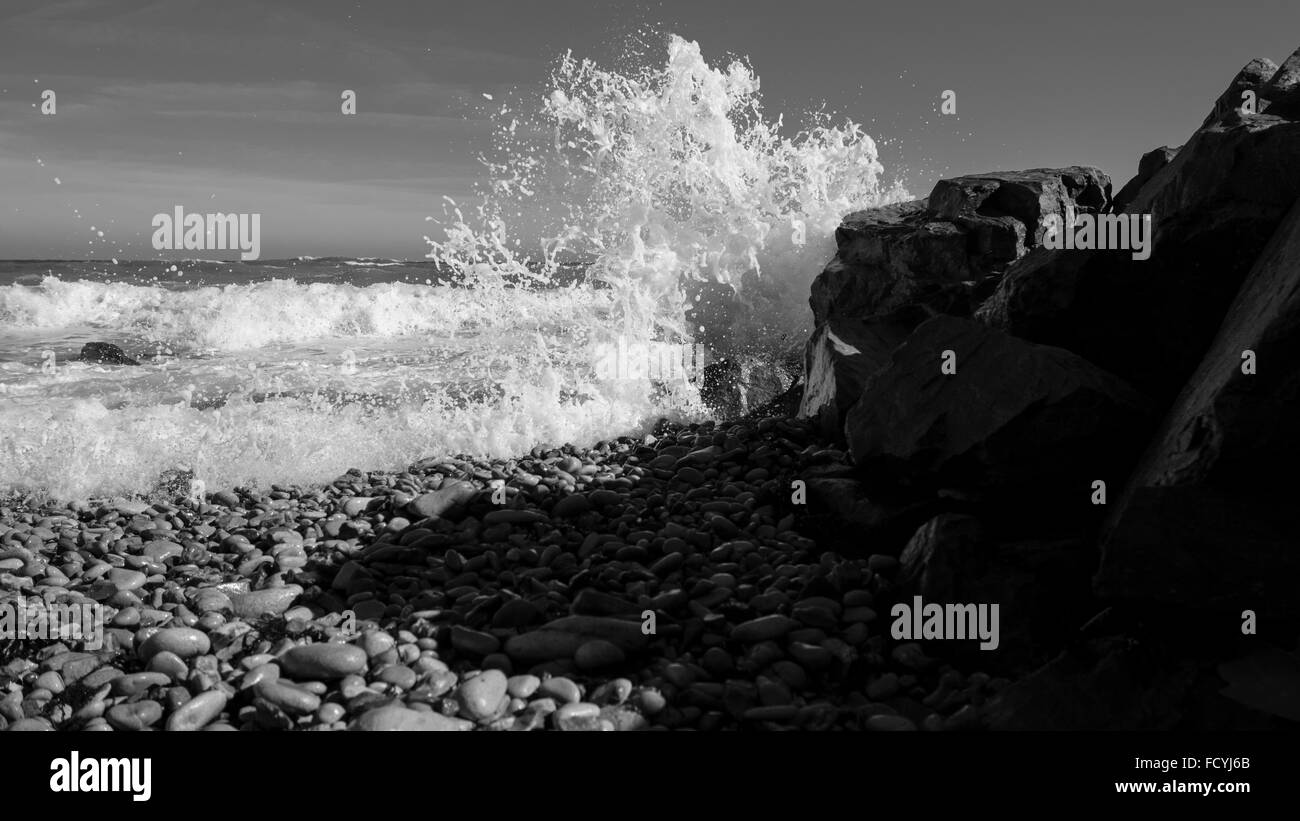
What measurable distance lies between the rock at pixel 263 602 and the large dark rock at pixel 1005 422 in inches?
132

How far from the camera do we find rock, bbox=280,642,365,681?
3594 millimetres

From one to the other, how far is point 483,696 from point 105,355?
13.9 meters

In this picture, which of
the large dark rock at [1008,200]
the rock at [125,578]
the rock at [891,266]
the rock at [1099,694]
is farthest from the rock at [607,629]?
the large dark rock at [1008,200]

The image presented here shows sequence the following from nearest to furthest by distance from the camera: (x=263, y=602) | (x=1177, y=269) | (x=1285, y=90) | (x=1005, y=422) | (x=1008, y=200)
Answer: (x=1005, y=422)
(x=1177, y=269)
(x=263, y=602)
(x=1285, y=90)
(x=1008, y=200)

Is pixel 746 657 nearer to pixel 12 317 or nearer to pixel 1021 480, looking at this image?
pixel 1021 480

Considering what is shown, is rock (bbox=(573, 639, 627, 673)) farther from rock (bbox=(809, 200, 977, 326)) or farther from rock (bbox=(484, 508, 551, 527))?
rock (bbox=(809, 200, 977, 326))

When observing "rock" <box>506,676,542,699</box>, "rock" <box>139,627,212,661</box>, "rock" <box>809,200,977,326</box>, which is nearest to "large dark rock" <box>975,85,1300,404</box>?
"rock" <box>809,200,977,326</box>

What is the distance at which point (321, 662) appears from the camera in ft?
11.8

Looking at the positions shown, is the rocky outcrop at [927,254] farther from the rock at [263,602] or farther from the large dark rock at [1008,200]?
the rock at [263,602]

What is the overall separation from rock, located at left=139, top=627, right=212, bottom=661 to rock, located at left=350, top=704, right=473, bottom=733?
1.17 meters

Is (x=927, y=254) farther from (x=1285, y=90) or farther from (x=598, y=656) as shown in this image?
(x=598, y=656)

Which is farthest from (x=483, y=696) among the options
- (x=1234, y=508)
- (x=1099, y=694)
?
(x=1234, y=508)
